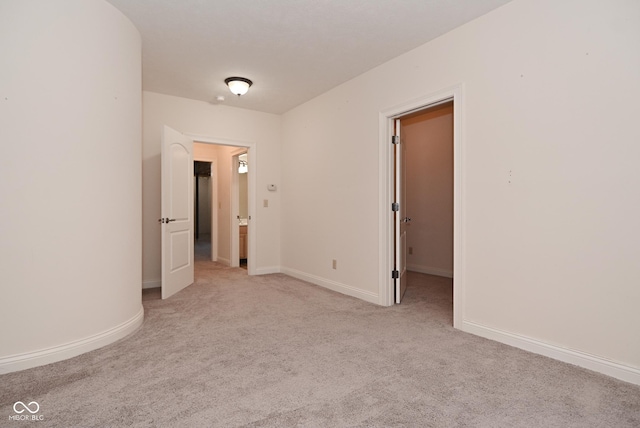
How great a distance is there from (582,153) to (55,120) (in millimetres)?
3575

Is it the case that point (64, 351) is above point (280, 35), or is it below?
below

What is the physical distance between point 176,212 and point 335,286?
2.25m

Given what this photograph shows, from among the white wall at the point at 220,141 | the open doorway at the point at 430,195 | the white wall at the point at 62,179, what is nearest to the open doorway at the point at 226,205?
the white wall at the point at 220,141

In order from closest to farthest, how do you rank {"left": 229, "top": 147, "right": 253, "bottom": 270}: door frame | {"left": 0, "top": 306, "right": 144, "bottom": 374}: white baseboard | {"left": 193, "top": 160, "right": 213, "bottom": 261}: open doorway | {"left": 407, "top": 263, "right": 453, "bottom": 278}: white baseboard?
{"left": 0, "top": 306, "right": 144, "bottom": 374}: white baseboard < {"left": 407, "top": 263, "right": 453, "bottom": 278}: white baseboard < {"left": 229, "top": 147, "right": 253, "bottom": 270}: door frame < {"left": 193, "top": 160, "right": 213, "bottom": 261}: open doorway

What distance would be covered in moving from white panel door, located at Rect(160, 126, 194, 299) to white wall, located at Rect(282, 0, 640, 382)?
2.75 m

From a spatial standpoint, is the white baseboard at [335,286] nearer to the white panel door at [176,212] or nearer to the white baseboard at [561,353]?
the white baseboard at [561,353]

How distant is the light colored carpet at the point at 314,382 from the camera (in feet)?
5.60

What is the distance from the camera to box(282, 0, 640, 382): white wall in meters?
2.11

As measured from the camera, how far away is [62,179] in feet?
7.89

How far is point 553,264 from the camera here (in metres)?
2.41

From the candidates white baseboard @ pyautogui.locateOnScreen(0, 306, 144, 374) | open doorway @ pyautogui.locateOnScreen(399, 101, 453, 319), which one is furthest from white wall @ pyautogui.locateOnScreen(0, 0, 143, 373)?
open doorway @ pyautogui.locateOnScreen(399, 101, 453, 319)

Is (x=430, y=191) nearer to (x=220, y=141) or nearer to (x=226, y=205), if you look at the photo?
(x=220, y=141)

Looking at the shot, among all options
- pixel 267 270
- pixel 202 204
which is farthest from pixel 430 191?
pixel 202 204

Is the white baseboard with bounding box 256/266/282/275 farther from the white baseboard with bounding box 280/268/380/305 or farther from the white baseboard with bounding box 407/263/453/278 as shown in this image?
the white baseboard with bounding box 407/263/453/278
